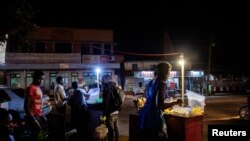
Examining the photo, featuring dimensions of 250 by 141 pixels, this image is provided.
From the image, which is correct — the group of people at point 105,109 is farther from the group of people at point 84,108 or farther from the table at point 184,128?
the table at point 184,128

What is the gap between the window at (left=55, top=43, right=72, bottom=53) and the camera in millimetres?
35281

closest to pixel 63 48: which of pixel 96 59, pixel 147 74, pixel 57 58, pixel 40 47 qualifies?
pixel 57 58

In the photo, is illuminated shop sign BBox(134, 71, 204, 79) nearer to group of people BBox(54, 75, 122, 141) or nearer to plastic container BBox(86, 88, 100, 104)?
plastic container BBox(86, 88, 100, 104)

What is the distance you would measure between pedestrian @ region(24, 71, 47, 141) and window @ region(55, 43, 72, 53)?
28.8m

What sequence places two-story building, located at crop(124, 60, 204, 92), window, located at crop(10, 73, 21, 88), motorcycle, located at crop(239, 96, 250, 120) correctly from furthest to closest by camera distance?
two-story building, located at crop(124, 60, 204, 92)
window, located at crop(10, 73, 21, 88)
motorcycle, located at crop(239, 96, 250, 120)

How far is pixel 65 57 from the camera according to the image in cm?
3491

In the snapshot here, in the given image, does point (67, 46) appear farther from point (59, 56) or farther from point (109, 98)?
point (109, 98)

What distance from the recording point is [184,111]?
22.1 feet

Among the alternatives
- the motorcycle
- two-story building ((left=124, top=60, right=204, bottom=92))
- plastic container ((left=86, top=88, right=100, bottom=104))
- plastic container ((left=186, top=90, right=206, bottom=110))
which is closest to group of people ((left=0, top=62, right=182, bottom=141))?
plastic container ((left=186, top=90, right=206, bottom=110))

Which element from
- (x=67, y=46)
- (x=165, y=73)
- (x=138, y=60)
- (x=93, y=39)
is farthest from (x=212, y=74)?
(x=165, y=73)

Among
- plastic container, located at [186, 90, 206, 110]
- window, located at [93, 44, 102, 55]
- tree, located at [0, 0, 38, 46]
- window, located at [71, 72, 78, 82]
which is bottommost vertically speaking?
plastic container, located at [186, 90, 206, 110]

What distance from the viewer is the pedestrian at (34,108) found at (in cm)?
650

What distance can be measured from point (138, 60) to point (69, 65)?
319 inches

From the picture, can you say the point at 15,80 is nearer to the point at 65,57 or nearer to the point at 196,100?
the point at 65,57
